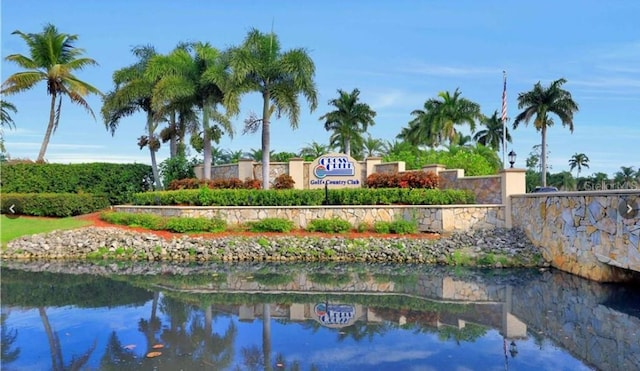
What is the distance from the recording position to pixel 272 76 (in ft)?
68.9

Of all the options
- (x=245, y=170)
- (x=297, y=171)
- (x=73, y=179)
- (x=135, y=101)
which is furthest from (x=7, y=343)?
(x=135, y=101)

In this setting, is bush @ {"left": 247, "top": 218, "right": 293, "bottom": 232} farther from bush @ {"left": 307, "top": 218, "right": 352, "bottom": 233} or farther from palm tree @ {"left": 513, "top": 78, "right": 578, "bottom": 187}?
palm tree @ {"left": 513, "top": 78, "right": 578, "bottom": 187}

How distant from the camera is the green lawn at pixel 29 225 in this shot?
1744 centimetres

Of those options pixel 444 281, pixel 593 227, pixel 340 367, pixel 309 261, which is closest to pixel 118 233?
pixel 309 261

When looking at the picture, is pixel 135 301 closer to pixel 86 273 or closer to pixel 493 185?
pixel 86 273

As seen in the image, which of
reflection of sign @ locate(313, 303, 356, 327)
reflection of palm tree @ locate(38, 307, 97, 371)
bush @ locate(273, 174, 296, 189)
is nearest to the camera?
reflection of palm tree @ locate(38, 307, 97, 371)

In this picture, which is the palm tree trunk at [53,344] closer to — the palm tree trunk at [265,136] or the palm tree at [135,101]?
the palm tree trunk at [265,136]

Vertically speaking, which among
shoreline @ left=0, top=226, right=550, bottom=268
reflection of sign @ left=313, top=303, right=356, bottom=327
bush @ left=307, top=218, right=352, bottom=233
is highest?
bush @ left=307, top=218, right=352, bottom=233

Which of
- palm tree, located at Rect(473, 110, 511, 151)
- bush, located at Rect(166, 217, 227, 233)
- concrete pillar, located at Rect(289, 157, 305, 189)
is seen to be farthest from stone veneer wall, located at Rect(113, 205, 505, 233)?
palm tree, located at Rect(473, 110, 511, 151)

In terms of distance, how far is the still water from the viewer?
652 cm

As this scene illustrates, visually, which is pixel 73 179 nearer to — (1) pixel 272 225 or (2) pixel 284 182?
(2) pixel 284 182

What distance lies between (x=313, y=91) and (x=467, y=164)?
872 cm

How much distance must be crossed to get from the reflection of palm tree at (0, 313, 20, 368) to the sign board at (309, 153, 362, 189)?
14710mm

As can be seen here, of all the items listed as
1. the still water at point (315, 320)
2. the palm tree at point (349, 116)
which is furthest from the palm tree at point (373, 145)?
the still water at point (315, 320)
